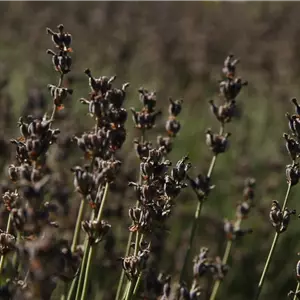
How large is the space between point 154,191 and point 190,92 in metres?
5.57

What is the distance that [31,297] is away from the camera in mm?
1314

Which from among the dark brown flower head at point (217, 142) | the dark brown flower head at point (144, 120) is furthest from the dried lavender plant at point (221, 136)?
the dark brown flower head at point (144, 120)

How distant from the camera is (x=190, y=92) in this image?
729cm

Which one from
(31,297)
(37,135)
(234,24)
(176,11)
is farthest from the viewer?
(176,11)

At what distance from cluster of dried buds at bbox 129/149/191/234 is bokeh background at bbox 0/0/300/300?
89 centimetres

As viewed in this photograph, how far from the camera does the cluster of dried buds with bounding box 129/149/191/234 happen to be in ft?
5.89

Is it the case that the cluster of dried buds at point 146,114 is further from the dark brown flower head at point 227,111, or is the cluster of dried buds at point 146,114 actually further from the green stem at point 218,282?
the green stem at point 218,282

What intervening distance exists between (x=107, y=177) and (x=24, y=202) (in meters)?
0.47

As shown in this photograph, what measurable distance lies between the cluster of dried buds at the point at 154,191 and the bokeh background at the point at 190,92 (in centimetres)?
89

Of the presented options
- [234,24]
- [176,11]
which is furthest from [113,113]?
[176,11]

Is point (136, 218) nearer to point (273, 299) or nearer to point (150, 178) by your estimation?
point (150, 178)

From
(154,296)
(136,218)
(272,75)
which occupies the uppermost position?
(272,75)

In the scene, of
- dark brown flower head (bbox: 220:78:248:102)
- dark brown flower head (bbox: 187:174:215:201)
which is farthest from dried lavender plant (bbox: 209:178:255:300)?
dark brown flower head (bbox: 220:78:248:102)

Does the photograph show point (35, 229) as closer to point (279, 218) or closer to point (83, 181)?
point (83, 181)
